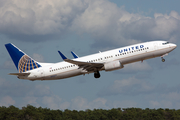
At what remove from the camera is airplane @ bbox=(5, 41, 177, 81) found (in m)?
58.2

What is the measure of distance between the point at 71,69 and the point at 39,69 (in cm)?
734

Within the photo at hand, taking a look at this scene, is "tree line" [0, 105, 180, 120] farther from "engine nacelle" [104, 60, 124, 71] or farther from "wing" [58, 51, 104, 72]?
"engine nacelle" [104, 60, 124, 71]

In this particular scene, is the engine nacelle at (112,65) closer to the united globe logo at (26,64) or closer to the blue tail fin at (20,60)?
the blue tail fin at (20,60)

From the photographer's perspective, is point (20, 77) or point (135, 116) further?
point (135, 116)

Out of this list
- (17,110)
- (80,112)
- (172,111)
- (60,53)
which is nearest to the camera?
(60,53)

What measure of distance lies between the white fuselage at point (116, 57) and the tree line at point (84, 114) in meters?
43.9

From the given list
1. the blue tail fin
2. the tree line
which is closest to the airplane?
the blue tail fin

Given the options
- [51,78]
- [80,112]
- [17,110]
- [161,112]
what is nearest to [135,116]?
[161,112]

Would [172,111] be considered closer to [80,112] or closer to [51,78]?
[80,112]

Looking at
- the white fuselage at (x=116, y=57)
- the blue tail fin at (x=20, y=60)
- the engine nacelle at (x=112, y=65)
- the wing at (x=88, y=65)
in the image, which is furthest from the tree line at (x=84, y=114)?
the engine nacelle at (x=112, y=65)

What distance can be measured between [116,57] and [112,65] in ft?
5.84

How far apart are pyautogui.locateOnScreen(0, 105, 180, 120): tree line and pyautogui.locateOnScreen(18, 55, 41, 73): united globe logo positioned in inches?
1527

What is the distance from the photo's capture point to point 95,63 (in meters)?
58.3

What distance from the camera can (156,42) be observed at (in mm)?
59281
